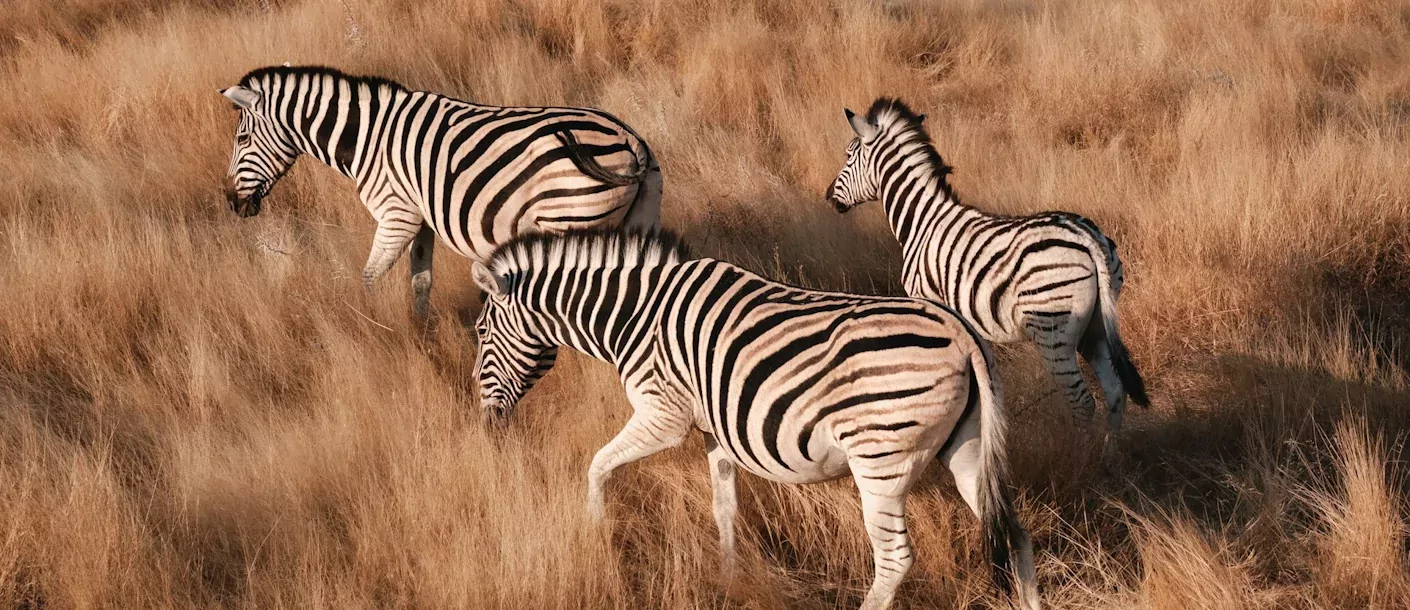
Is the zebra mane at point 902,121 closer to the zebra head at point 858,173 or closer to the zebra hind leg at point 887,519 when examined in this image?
the zebra head at point 858,173

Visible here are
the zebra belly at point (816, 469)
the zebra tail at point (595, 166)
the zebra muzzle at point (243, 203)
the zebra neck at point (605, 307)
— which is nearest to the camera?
the zebra belly at point (816, 469)

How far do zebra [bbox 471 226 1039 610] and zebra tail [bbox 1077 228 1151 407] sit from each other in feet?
4.45

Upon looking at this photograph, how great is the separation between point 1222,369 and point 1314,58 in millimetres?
5137

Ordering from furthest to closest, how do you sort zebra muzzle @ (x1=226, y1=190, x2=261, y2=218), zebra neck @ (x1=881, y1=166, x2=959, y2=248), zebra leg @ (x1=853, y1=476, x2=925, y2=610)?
1. zebra muzzle @ (x1=226, y1=190, x2=261, y2=218)
2. zebra neck @ (x1=881, y1=166, x2=959, y2=248)
3. zebra leg @ (x1=853, y1=476, x2=925, y2=610)

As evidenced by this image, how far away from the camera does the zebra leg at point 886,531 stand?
3.39 meters

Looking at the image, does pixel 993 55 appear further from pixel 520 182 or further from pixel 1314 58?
pixel 520 182

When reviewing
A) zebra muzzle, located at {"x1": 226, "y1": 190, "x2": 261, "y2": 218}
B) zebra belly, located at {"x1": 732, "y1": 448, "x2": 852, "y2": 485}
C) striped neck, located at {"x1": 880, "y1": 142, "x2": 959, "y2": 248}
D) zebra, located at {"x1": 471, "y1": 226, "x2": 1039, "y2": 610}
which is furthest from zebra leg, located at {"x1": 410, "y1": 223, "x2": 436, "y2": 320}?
zebra belly, located at {"x1": 732, "y1": 448, "x2": 852, "y2": 485}

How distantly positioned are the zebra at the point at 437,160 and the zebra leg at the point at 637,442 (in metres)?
1.48

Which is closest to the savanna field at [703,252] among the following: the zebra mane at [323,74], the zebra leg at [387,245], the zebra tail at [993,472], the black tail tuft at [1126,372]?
the zebra leg at [387,245]

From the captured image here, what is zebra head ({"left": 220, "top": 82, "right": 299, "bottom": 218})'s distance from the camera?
20.1ft

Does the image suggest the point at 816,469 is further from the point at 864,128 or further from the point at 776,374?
the point at 864,128

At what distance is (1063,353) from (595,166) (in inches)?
85.2

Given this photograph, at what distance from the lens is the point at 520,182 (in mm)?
5289

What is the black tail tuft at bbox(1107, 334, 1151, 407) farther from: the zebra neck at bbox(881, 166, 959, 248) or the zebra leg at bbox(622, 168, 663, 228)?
the zebra leg at bbox(622, 168, 663, 228)
